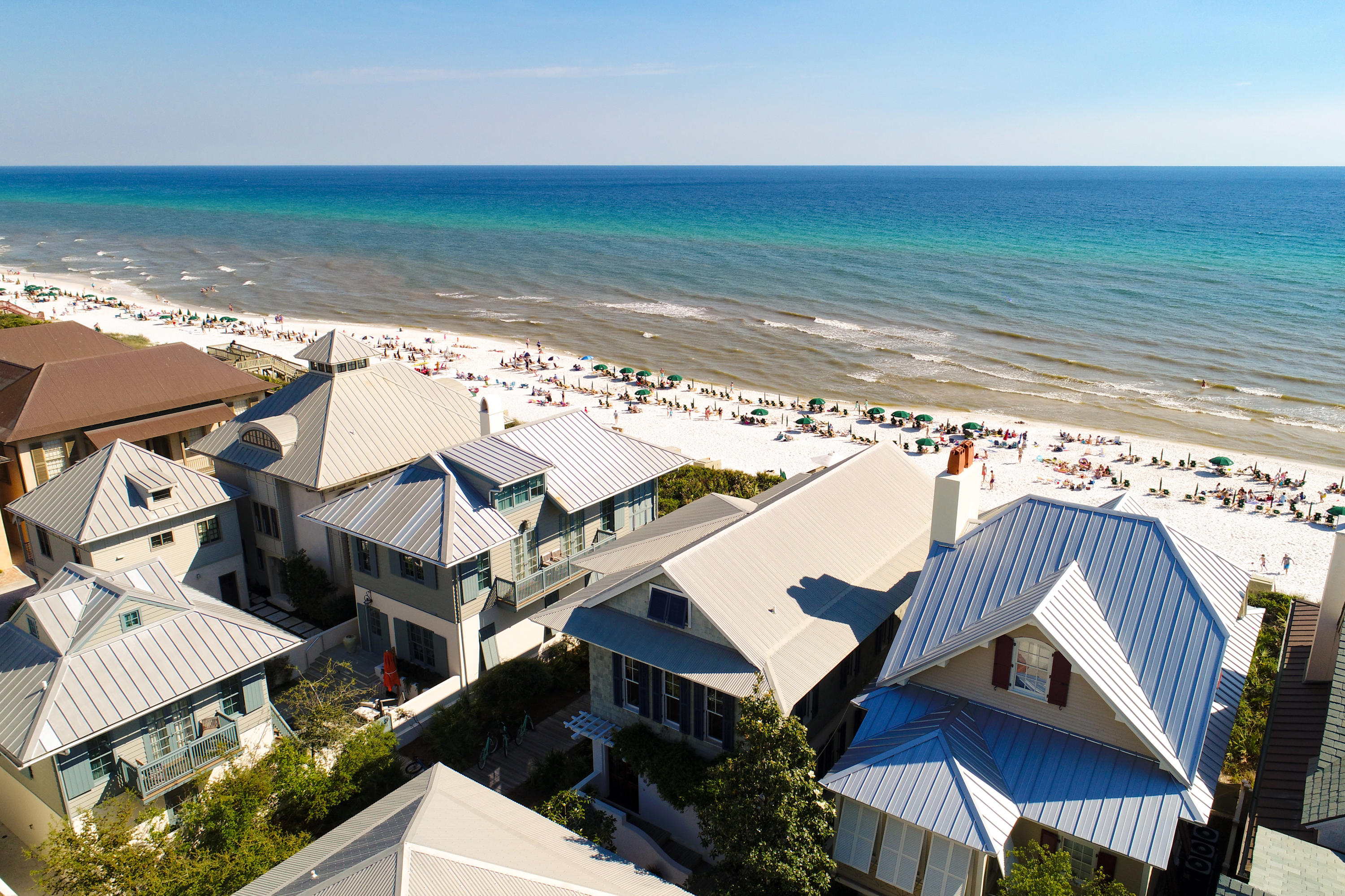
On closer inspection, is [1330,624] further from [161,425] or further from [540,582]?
[161,425]

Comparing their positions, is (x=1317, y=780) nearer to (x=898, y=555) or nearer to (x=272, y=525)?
(x=898, y=555)

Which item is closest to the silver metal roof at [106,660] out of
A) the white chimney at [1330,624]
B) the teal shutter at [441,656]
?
the teal shutter at [441,656]

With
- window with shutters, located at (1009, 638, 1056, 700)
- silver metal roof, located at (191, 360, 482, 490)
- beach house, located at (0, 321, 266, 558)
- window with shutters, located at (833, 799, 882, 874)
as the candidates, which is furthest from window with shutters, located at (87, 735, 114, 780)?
window with shutters, located at (1009, 638, 1056, 700)

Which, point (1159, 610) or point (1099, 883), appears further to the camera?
point (1159, 610)

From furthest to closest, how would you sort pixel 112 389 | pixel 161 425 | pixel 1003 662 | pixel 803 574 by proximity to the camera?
pixel 112 389
pixel 161 425
pixel 803 574
pixel 1003 662

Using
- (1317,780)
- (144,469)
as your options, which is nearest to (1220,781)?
(1317,780)

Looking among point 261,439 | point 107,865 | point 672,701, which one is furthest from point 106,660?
point 261,439

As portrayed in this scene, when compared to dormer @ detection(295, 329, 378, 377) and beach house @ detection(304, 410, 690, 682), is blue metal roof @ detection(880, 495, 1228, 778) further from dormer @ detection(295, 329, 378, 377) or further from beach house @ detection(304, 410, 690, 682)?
dormer @ detection(295, 329, 378, 377)
